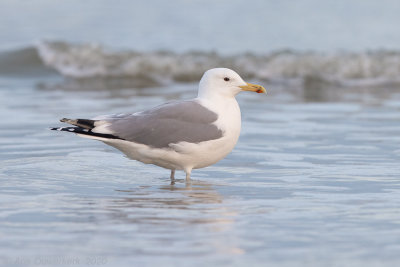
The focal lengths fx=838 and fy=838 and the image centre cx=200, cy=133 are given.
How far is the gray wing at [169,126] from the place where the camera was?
706 centimetres

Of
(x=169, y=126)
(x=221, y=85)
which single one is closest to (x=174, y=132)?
(x=169, y=126)

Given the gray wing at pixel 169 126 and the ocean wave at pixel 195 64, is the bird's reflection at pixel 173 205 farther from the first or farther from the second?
the ocean wave at pixel 195 64

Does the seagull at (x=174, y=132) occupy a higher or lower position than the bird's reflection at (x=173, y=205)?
higher


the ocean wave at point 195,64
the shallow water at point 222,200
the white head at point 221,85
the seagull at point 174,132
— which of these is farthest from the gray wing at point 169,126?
the ocean wave at point 195,64

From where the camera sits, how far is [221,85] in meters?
7.46

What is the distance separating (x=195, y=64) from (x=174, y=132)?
10.8m

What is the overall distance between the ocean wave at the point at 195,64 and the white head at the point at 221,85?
8883 millimetres

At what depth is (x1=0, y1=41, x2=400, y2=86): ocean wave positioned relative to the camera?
16688 mm

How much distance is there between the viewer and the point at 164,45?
66.1 feet

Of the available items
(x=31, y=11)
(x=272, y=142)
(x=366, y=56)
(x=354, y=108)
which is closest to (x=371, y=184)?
(x=272, y=142)

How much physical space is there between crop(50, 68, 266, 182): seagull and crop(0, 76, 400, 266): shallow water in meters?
0.26

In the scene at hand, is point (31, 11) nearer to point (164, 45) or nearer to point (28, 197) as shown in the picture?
point (164, 45)

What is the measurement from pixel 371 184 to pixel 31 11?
63.1 ft

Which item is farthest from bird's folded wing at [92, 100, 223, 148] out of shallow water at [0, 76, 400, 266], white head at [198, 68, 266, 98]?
shallow water at [0, 76, 400, 266]
